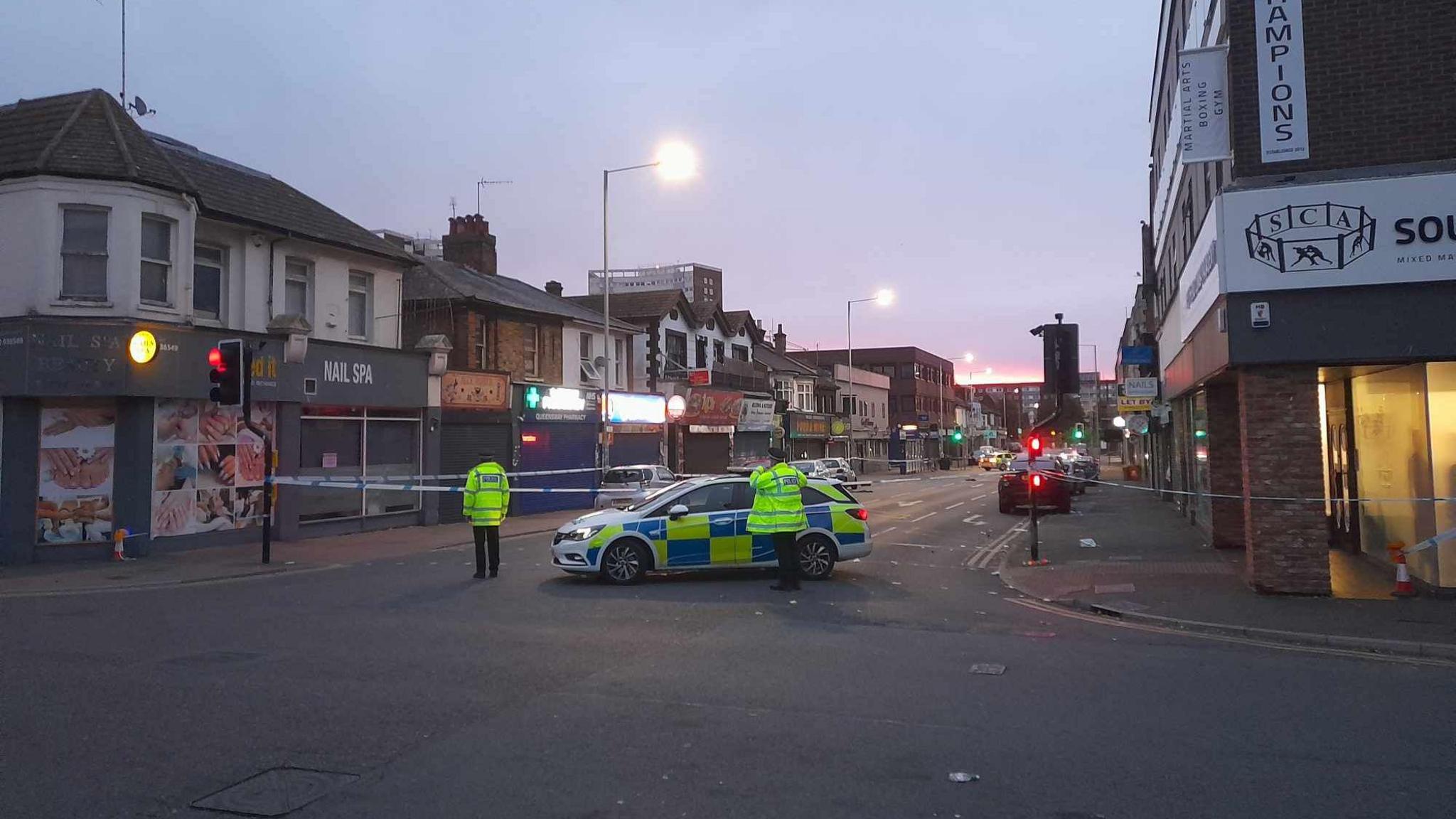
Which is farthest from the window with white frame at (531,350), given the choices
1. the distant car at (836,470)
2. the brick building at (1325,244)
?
the brick building at (1325,244)

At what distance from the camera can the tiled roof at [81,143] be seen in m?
16.6

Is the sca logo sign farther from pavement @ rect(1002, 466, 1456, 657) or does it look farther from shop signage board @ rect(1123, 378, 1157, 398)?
shop signage board @ rect(1123, 378, 1157, 398)

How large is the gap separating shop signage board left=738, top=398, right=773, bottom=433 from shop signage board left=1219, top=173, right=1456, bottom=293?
32.8 m

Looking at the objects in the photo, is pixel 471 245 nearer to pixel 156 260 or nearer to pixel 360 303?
pixel 360 303

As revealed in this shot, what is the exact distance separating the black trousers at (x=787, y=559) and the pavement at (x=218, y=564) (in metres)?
8.30

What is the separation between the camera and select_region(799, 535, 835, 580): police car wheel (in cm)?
1383

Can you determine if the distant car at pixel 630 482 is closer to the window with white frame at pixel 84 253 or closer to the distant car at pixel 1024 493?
the distant car at pixel 1024 493

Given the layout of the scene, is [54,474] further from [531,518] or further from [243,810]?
[243,810]

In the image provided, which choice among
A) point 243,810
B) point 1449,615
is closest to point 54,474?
point 243,810

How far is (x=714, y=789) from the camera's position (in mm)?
5293

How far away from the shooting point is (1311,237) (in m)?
11.2

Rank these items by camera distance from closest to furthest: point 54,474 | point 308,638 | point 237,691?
point 237,691 < point 308,638 < point 54,474

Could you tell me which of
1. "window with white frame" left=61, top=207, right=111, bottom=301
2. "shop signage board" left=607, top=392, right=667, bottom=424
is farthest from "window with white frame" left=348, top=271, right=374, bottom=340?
"shop signage board" left=607, top=392, right=667, bottom=424

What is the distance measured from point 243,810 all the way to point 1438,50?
13.8 metres
